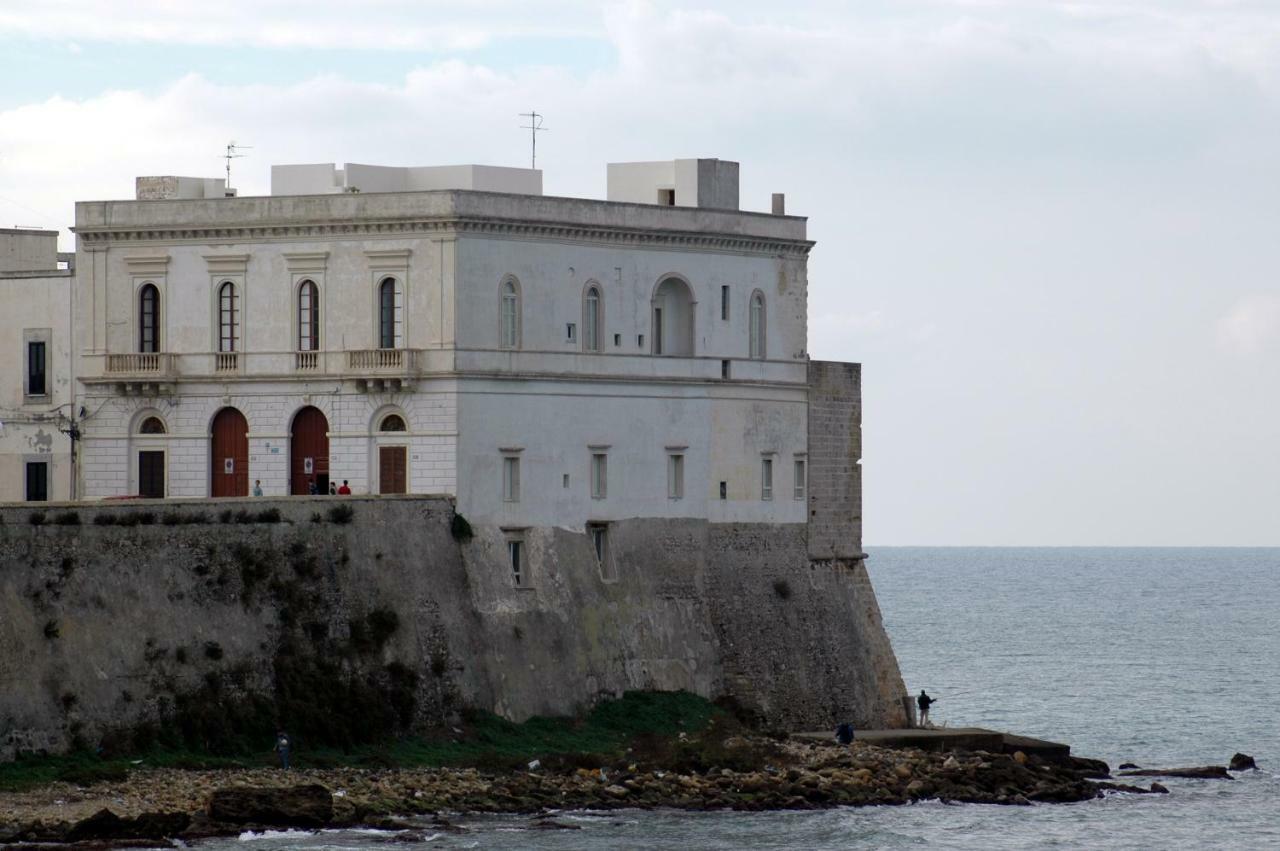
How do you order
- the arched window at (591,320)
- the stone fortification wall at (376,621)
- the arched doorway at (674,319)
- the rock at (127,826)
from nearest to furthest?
the rock at (127,826)
the stone fortification wall at (376,621)
the arched window at (591,320)
the arched doorway at (674,319)

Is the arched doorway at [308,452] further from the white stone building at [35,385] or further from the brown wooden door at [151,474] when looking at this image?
the white stone building at [35,385]

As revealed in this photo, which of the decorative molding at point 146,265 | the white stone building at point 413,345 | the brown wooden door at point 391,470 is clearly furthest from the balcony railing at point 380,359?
the decorative molding at point 146,265

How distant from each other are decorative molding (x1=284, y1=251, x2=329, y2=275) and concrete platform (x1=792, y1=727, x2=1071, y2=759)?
14826 mm

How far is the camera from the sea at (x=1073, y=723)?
67.8 metres

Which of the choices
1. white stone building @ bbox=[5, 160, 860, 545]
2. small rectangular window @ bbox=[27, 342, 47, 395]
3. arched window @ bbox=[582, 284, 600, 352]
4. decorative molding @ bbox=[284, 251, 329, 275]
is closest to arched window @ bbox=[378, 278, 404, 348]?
white stone building @ bbox=[5, 160, 860, 545]

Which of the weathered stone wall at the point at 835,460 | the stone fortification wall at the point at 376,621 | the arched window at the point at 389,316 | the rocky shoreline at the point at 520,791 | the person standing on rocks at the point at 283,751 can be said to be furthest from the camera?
the weathered stone wall at the point at 835,460

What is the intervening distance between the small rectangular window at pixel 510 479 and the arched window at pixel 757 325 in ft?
28.3

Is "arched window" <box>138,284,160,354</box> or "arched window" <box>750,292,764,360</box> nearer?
"arched window" <box>138,284,160,354</box>

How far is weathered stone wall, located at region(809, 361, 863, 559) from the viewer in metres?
84.1

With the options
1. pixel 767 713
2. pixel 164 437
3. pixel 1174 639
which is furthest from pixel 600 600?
pixel 1174 639

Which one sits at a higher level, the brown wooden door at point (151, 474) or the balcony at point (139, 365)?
A: the balcony at point (139, 365)

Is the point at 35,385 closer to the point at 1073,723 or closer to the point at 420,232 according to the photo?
the point at 420,232

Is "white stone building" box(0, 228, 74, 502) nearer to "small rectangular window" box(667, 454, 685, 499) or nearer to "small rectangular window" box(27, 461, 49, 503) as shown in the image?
"small rectangular window" box(27, 461, 49, 503)

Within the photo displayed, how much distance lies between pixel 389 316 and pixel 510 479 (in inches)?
172
